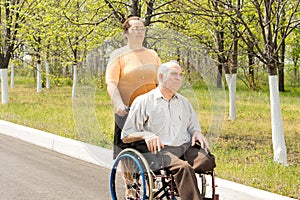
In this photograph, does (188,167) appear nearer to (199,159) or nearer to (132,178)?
(199,159)

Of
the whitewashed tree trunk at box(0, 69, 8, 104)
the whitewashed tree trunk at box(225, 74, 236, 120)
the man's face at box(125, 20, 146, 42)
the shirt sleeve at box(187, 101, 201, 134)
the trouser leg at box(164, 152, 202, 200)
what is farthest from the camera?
the whitewashed tree trunk at box(0, 69, 8, 104)

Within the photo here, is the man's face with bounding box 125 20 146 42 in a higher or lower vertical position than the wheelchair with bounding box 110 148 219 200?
higher

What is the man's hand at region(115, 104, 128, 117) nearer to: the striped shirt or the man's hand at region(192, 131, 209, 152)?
the striped shirt

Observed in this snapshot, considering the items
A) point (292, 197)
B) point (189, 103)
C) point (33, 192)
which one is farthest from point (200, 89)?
point (33, 192)

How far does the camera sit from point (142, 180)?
4.11 meters

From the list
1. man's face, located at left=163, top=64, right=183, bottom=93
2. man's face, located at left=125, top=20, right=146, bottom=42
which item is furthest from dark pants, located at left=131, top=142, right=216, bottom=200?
man's face, located at left=125, top=20, right=146, bottom=42

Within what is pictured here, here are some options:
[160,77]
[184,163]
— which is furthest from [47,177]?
[184,163]

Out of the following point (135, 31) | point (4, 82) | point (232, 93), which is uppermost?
point (135, 31)

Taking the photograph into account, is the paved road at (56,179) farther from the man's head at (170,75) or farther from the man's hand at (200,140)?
the man's head at (170,75)

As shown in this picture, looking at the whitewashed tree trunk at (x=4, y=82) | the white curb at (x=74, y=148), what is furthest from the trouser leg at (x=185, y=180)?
the whitewashed tree trunk at (x=4, y=82)

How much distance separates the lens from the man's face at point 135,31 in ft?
15.0

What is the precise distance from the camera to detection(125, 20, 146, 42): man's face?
4.57 metres

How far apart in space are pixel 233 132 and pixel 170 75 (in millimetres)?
7200

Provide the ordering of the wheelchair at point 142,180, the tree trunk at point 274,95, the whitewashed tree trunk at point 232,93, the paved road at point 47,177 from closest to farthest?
the wheelchair at point 142,180
the paved road at point 47,177
the tree trunk at point 274,95
the whitewashed tree trunk at point 232,93
